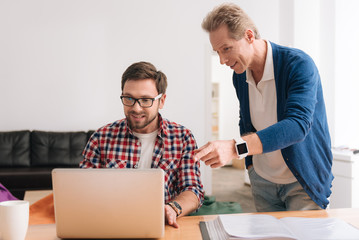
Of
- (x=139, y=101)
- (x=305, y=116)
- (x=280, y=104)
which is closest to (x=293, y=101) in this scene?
(x=305, y=116)

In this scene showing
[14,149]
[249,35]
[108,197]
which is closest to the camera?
[108,197]

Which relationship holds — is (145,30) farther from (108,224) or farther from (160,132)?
(108,224)

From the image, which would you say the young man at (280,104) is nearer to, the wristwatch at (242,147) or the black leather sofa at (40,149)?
the wristwatch at (242,147)

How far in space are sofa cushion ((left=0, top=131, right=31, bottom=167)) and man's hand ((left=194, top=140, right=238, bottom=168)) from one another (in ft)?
12.7

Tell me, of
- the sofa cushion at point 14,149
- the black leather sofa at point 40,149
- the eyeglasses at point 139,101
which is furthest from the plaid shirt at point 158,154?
the sofa cushion at point 14,149

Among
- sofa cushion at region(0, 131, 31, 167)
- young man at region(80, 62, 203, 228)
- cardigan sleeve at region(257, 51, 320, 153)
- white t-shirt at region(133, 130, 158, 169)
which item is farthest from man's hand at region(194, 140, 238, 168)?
sofa cushion at region(0, 131, 31, 167)

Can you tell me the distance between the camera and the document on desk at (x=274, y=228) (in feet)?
3.15

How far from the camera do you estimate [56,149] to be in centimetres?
434

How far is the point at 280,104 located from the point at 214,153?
0.54 metres

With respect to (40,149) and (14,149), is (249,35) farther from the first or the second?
(14,149)

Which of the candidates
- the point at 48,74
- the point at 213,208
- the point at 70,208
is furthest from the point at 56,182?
the point at 48,74

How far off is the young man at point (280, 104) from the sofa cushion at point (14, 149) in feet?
11.8

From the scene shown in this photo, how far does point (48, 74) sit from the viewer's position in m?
4.60

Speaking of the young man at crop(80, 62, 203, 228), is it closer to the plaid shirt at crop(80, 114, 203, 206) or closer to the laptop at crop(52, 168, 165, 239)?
the plaid shirt at crop(80, 114, 203, 206)
